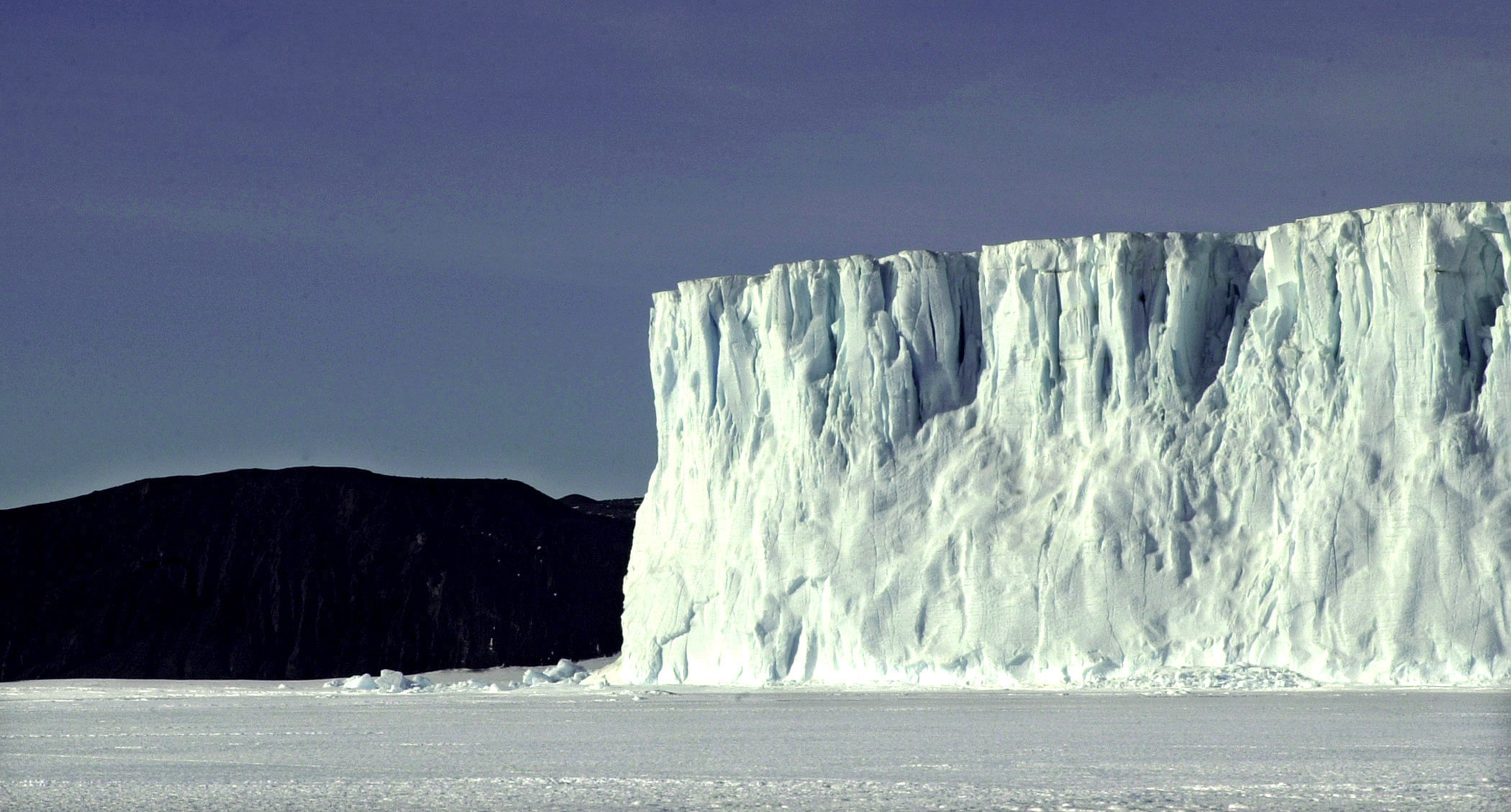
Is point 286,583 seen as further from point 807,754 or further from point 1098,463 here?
point 807,754

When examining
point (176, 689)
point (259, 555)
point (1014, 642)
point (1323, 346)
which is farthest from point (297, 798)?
point (259, 555)

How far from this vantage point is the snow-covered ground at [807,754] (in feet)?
33.4

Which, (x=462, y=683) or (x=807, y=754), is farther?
(x=462, y=683)

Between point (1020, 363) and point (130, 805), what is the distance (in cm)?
1842

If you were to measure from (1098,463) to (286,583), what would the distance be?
26.2m

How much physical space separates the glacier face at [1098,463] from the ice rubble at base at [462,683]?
2.38m

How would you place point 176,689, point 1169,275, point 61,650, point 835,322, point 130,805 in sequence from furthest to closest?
point 61,650
point 176,689
point 835,322
point 1169,275
point 130,805

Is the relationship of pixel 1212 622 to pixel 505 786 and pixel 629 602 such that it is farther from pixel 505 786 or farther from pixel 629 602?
pixel 505 786

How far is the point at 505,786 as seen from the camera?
36.2ft

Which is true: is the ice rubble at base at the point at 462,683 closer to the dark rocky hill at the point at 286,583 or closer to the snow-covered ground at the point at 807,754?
the snow-covered ground at the point at 807,754

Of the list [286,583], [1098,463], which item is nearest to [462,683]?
[1098,463]

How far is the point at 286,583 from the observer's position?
46.2m

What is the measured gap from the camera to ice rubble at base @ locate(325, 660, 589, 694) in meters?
30.4

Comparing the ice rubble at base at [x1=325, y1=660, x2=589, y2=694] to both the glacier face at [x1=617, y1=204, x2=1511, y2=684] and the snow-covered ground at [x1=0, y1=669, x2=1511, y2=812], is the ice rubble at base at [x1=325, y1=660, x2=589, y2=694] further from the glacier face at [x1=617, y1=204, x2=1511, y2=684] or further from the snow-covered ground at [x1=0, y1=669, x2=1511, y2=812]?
the snow-covered ground at [x1=0, y1=669, x2=1511, y2=812]
